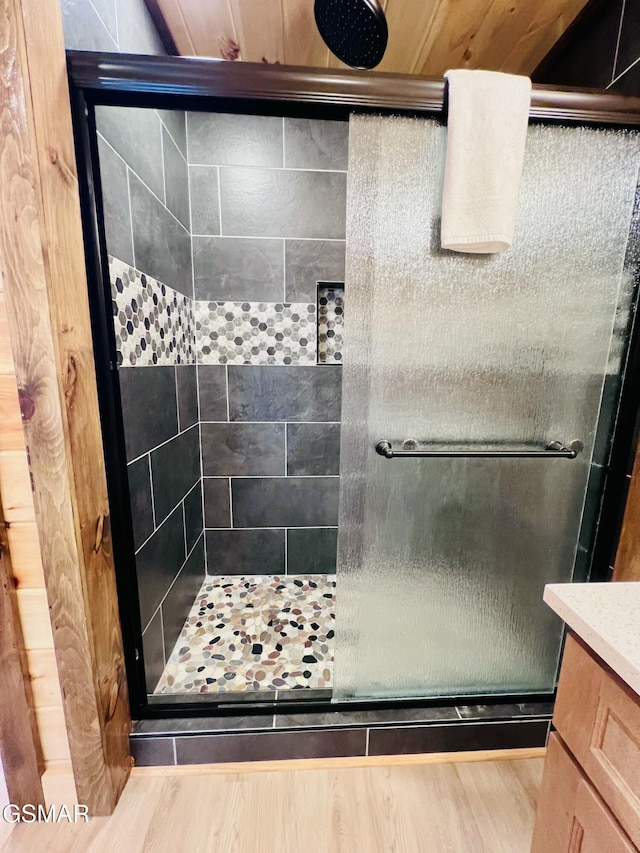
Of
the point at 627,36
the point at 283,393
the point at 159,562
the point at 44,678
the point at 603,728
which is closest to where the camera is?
the point at 603,728

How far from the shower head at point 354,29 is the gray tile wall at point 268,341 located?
0.79 m

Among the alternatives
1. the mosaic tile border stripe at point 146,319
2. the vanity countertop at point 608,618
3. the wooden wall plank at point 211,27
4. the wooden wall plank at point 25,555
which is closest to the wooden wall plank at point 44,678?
the wooden wall plank at point 25,555

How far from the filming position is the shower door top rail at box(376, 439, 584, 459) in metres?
1.00

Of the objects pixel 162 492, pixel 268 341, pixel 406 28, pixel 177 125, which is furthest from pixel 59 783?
pixel 406 28

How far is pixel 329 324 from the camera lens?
1890 mm

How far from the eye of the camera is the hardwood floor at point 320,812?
3.00ft

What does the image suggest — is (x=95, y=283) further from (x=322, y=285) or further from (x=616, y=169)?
(x=616, y=169)

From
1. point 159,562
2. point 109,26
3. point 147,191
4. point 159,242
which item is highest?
point 109,26

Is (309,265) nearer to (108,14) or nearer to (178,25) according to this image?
(178,25)

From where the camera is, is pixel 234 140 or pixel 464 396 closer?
pixel 464 396

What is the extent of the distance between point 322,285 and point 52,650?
1.71m

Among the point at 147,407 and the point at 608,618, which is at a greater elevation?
the point at 147,407

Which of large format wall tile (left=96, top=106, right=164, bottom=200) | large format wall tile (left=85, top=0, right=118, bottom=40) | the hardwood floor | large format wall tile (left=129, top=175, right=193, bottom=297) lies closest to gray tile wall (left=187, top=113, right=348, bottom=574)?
large format wall tile (left=129, top=175, right=193, bottom=297)

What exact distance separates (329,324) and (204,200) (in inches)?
32.0
